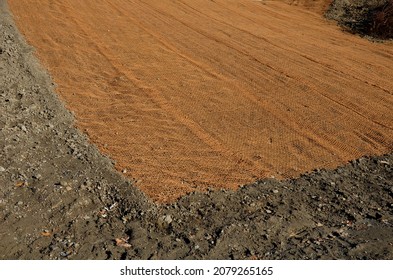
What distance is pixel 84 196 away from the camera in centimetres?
564

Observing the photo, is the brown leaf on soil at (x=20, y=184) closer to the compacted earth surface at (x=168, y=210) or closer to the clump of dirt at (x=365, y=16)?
the compacted earth surface at (x=168, y=210)

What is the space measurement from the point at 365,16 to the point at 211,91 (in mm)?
9481

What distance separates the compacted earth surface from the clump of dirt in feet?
26.8

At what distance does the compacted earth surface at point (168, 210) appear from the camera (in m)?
4.84

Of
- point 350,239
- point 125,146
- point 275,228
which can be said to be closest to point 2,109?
point 125,146

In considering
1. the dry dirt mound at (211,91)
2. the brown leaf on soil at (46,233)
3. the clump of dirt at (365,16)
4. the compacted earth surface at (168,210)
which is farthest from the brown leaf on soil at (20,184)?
the clump of dirt at (365,16)

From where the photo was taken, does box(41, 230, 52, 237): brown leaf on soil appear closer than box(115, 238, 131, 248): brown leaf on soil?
No

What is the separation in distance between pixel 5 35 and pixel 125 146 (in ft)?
21.2

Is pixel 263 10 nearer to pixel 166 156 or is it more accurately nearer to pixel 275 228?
pixel 166 156

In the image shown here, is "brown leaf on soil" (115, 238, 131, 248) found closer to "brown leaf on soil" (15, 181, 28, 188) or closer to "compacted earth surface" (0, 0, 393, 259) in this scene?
"compacted earth surface" (0, 0, 393, 259)

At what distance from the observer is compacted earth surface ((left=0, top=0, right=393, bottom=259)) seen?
15.9 ft

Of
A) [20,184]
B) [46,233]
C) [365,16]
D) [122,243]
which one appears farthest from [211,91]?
[365,16]

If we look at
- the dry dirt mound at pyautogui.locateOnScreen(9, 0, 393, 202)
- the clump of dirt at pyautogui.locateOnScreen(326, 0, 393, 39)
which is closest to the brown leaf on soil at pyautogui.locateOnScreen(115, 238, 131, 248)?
the dry dirt mound at pyautogui.locateOnScreen(9, 0, 393, 202)

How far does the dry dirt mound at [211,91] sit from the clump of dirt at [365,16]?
40.6 inches
